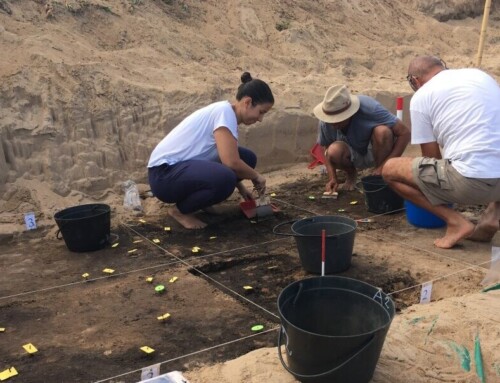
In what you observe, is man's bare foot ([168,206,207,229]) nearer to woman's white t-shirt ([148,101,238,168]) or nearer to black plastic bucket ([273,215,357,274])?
woman's white t-shirt ([148,101,238,168])

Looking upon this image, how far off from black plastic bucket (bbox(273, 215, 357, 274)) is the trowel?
3.18 ft

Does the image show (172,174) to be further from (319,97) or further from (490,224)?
(319,97)

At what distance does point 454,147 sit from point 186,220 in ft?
6.58

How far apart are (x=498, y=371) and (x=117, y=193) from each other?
352 centimetres

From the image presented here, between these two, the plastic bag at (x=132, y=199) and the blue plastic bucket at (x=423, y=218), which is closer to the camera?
the blue plastic bucket at (x=423, y=218)

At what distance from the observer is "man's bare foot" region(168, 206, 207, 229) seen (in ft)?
13.2

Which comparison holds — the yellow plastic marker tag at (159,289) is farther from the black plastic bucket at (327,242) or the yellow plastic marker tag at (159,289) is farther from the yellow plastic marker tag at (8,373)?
→ the yellow plastic marker tag at (8,373)

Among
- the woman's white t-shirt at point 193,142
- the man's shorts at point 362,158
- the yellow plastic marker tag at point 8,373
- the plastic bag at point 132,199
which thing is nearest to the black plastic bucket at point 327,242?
the woman's white t-shirt at point 193,142

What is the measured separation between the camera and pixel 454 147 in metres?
3.23

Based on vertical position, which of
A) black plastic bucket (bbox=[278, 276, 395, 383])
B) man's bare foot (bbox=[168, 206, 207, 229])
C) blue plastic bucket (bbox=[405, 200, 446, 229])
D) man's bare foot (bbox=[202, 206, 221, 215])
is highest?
black plastic bucket (bbox=[278, 276, 395, 383])

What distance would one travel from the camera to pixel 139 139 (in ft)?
16.4

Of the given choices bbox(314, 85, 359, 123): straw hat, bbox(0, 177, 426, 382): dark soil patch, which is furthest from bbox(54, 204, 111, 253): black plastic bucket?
bbox(314, 85, 359, 123): straw hat

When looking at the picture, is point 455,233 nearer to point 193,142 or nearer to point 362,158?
point 362,158

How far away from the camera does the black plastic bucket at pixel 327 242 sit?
297cm
